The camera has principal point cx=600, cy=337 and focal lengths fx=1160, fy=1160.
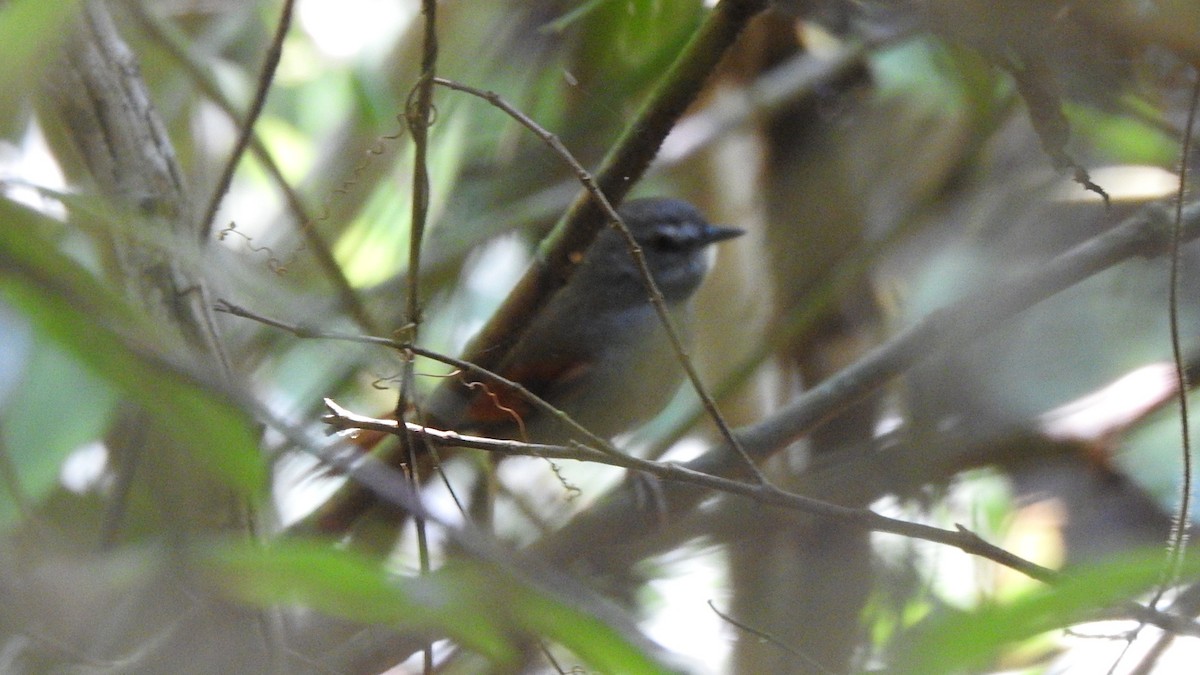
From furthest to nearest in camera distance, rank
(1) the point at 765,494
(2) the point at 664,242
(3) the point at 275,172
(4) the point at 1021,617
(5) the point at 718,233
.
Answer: (2) the point at 664,242 < (5) the point at 718,233 < (3) the point at 275,172 < (1) the point at 765,494 < (4) the point at 1021,617

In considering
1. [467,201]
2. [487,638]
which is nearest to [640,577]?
[487,638]

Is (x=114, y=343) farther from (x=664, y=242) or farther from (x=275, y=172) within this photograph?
(x=664, y=242)

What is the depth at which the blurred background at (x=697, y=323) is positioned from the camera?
41.1 inches

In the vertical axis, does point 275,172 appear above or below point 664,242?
below

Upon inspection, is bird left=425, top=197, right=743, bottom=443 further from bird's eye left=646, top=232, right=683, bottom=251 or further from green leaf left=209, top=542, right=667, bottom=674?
green leaf left=209, top=542, right=667, bottom=674

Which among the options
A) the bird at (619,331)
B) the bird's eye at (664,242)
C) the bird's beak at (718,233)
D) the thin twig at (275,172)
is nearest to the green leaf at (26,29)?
the thin twig at (275,172)

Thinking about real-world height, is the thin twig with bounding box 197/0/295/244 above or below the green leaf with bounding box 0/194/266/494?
above

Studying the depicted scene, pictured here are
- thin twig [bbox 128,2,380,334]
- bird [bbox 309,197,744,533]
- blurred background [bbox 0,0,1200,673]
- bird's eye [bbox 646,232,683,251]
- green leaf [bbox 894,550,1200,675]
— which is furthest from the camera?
bird's eye [bbox 646,232,683,251]

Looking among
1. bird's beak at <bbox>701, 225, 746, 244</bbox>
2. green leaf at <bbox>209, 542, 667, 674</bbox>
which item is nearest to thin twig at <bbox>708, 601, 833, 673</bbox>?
green leaf at <bbox>209, 542, 667, 674</bbox>

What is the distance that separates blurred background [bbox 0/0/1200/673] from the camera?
1043 mm

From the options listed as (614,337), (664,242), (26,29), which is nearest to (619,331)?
(614,337)

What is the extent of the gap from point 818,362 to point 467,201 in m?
0.85

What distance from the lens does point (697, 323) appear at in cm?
298

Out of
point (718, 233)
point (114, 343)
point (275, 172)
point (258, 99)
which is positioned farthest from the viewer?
point (718, 233)
